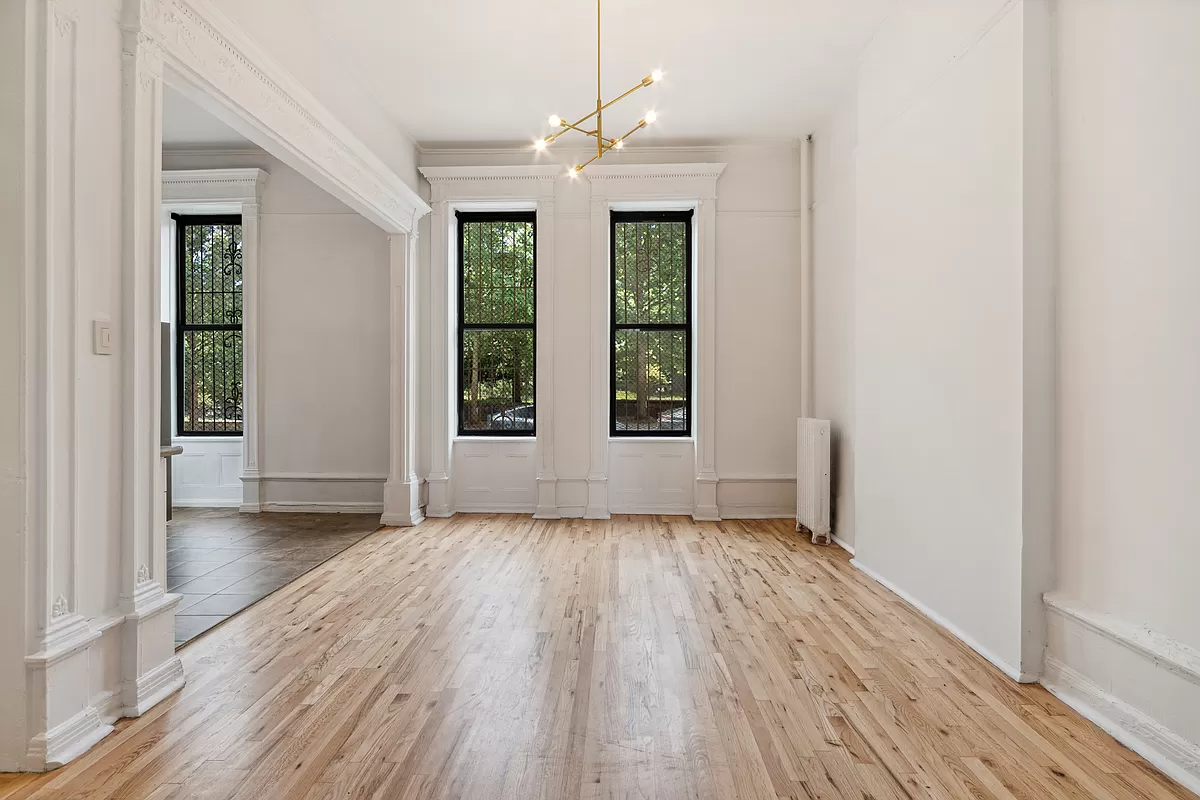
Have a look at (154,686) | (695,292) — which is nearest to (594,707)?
(154,686)

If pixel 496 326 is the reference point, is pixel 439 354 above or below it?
below

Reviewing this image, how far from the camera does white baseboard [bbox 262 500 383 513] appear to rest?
264 inches

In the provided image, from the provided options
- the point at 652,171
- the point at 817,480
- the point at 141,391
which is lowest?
the point at 817,480

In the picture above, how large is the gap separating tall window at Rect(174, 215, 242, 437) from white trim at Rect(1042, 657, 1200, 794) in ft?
23.5

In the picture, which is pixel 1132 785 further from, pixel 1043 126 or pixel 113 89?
pixel 113 89

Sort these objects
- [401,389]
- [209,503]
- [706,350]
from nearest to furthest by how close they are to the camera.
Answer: [401,389], [706,350], [209,503]

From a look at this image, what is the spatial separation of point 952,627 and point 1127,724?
41.7 inches

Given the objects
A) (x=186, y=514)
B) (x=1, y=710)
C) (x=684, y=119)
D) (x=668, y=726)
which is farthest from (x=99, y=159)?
(x=186, y=514)

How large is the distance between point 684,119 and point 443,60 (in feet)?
6.80

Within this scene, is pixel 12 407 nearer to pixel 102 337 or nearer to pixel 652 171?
pixel 102 337

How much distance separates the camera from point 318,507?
6723 millimetres

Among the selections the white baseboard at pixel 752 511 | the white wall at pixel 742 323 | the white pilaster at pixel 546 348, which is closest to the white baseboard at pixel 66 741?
the white pilaster at pixel 546 348

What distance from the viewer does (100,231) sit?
2438mm

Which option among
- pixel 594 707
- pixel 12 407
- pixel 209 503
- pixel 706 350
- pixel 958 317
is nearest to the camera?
pixel 12 407
